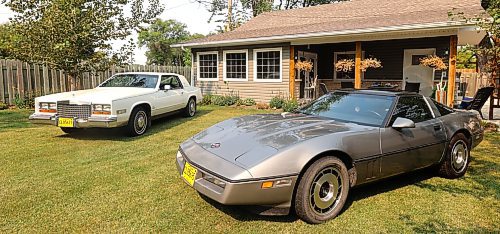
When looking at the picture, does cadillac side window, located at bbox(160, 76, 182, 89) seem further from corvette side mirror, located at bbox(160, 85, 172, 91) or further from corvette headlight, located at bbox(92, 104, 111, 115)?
Result: corvette headlight, located at bbox(92, 104, 111, 115)

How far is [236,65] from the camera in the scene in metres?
14.3

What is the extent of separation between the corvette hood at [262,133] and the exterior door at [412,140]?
41 centimetres

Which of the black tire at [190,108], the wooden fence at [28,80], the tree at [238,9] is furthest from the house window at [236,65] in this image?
the tree at [238,9]

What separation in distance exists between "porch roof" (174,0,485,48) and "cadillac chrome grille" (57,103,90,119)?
7694 mm

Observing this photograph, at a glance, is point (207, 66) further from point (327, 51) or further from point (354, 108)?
point (354, 108)

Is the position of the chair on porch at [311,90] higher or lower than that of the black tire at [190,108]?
higher

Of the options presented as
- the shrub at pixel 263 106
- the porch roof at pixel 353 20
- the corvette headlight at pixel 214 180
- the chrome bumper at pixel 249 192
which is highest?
the porch roof at pixel 353 20

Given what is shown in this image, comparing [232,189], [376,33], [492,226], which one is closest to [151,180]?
[232,189]

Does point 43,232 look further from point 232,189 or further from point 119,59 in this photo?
point 119,59

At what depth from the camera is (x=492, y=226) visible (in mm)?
3018

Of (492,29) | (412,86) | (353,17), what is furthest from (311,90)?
(492,29)

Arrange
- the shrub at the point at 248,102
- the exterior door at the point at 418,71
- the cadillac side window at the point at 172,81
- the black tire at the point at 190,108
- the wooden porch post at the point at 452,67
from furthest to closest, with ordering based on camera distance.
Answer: the shrub at the point at 248,102, the exterior door at the point at 418,71, the wooden porch post at the point at 452,67, the black tire at the point at 190,108, the cadillac side window at the point at 172,81

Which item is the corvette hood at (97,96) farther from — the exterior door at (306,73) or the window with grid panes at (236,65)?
the exterior door at (306,73)

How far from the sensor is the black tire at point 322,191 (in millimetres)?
2902
